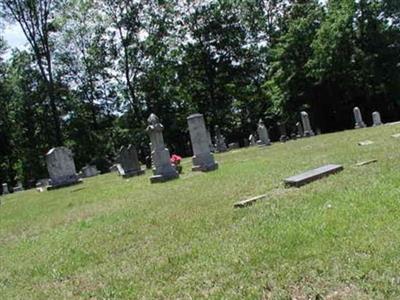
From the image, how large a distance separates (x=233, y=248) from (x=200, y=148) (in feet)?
38.9

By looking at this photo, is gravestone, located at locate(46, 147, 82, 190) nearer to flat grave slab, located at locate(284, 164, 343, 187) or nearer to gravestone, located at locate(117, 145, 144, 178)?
gravestone, located at locate(117, 145, 144, 178)

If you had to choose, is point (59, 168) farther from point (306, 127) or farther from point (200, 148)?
point (306, 127)

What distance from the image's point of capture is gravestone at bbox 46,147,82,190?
24.4 meters

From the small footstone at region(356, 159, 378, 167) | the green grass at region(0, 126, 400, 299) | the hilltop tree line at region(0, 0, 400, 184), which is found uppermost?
the hilltop tree line at region(0, 0, 400, 184)

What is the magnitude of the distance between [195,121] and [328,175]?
8882 millimetres

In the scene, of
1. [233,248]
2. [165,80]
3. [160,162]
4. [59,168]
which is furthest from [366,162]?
[165,80]

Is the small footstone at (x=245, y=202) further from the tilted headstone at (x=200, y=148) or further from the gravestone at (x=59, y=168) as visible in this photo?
Answer: the gravestone at (x=59, y=168)

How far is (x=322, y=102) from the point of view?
39031 mm

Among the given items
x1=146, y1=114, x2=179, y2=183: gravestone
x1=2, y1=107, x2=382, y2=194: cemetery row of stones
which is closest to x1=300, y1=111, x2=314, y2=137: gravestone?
x1=2, y1=107, x2=382, y2=194: cemetery row of stones

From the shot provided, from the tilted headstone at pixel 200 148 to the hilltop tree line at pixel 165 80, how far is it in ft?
73.2

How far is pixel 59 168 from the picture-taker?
2448cm

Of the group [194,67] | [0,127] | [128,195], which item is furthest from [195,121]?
[0,127]

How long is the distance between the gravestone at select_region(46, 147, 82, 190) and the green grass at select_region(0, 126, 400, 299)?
48.6 ft

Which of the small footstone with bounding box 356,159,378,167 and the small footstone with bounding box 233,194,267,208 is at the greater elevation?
the small footstone with bounding box 356,159,378,167
